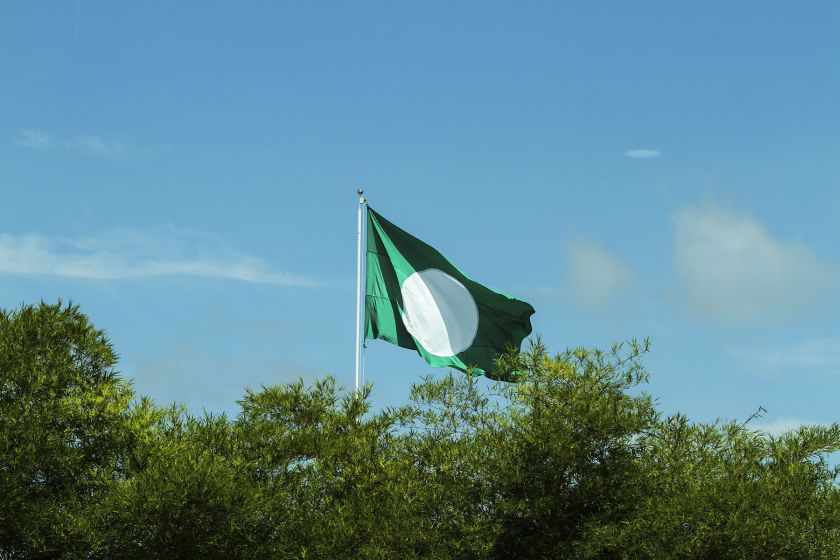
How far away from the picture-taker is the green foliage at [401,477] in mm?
24672

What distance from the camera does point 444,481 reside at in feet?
86.8

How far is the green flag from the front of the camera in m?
29.9

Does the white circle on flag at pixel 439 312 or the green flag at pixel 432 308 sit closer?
the green flag at pixel 432 308

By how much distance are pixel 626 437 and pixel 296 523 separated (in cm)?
801

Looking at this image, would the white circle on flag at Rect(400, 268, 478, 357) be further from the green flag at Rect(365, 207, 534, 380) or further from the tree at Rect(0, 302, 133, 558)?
the tree at Rect(0, 302, 133, 558)

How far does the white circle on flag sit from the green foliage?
67.8 inches

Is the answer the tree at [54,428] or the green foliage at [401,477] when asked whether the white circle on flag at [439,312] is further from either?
the tree at [54,428]

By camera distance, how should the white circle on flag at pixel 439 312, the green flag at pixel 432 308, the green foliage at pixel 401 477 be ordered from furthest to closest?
the white circle on flag at pixel 439 312 → the green flag at pixel 432 308 → the green foliage at pixel 401 477

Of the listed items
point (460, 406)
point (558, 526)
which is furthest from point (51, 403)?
point (558, 526)

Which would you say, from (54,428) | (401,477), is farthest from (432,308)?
(54,428)

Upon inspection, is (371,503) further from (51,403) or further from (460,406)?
(51,403)

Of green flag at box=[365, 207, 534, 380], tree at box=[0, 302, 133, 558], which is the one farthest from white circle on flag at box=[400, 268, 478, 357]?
tree at box=[0, 302, 133, 558]

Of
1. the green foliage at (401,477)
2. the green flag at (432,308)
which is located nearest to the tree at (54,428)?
the green foliage at (401,477)

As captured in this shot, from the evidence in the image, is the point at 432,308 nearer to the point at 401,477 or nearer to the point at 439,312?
the point at 439,312
